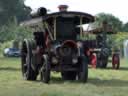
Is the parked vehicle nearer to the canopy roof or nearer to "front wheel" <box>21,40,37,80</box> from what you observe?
"front wheel" <box>21,40,37,80</box>

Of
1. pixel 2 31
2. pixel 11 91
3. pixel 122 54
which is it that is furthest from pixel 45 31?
pixel 2 31

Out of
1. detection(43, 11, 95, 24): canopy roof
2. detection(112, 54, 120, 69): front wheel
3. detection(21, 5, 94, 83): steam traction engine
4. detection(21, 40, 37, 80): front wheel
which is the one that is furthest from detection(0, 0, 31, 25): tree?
detection(43, 11, 95, 24): canopy roof

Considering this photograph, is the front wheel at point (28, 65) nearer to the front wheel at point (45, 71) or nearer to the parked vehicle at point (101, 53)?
the front wheel at point (45, 71)

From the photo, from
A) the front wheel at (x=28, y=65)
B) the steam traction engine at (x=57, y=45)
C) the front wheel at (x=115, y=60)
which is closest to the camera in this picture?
the steam traction engine at (x=57, y=45)

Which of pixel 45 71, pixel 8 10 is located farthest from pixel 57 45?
pixel 8 10

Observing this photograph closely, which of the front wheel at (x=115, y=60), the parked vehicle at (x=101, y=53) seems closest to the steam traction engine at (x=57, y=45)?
the parked vehicle at (x=101, y=53)

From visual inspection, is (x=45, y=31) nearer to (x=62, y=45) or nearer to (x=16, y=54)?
(x=62, y=45)

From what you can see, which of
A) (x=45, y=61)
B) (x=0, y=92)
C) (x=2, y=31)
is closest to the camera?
(x=0, y=92)

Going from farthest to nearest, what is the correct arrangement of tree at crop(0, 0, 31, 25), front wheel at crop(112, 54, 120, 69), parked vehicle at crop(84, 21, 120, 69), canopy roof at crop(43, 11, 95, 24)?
1. tree at crop(0, 0, 31, 25)
2. front wheel at crop(112, 54, 120, 69)
3. parked vehicle at crop(84, 21, 120, 69)
4. canopy roof at crop(43, 11, 95, 24)

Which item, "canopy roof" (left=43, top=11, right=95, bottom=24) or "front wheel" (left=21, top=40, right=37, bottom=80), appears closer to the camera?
"canopy roof" (left=43, top=11, right=95, bottom=24)

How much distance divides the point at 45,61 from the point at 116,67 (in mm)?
13978

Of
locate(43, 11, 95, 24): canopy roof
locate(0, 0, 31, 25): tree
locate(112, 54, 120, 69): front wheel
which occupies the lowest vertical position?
locate(112, 54, 120, 69): front wheel

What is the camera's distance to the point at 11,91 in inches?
676

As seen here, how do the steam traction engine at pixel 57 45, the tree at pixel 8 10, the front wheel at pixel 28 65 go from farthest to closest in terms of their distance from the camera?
the tree at pixel 8 10
the front wheel at pixel 28 65
the steam traction engine at pixel 57 45
